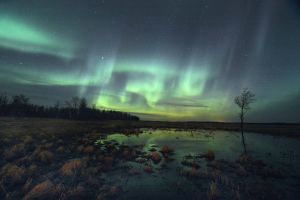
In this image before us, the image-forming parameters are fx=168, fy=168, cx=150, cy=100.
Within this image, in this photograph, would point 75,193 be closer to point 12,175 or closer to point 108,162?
point 12,175

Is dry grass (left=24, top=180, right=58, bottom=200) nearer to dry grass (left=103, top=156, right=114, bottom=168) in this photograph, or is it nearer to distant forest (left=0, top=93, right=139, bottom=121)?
dry grass (left=103, top=156, right=114, bottom=168)

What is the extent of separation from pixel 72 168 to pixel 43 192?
4.89 m

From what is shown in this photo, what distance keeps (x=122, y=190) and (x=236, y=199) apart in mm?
7191

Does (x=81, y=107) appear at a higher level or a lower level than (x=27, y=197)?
higher

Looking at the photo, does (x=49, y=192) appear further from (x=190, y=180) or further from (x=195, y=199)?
Result: (x=190, y=180)

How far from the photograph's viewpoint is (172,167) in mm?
17062

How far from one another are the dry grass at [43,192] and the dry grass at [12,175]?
2.71 m

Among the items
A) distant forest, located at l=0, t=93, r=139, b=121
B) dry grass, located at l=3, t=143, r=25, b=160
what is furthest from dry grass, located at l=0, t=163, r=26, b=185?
distant forest, located at l=0, t=93, r=139, b=121

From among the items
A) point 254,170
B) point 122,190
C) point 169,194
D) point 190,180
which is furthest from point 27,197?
point 254,170

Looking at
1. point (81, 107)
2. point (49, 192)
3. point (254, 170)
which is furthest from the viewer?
point (81, 107)

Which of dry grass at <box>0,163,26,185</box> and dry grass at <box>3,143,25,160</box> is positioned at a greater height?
dry grass at <box>0,163,26,185</box>

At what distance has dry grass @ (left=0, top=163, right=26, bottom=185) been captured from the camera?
37.7 feet

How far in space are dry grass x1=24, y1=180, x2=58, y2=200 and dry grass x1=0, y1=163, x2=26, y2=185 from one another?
2709 mm

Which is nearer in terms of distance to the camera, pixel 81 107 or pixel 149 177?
pixel 149 177
